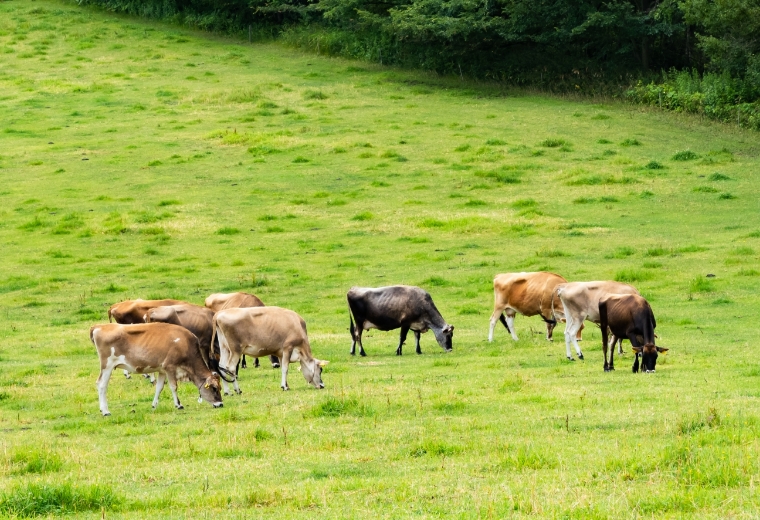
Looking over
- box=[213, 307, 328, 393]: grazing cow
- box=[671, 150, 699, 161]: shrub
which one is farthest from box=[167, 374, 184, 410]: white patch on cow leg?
box=[671, 150, 699, 161]: shrub

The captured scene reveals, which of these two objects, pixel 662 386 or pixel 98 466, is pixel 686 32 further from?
pixel 98 466

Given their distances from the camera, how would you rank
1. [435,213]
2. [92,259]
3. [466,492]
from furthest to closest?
[435,213]
[92,259]
[466,492]

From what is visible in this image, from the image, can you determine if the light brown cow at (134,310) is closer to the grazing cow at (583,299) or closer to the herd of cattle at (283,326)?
the herd of cattle at (283,326)

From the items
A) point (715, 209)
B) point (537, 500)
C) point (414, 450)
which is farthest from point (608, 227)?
point (537, 500)

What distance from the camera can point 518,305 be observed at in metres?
22.6

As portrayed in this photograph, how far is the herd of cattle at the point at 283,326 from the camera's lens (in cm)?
1565

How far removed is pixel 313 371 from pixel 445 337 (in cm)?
498

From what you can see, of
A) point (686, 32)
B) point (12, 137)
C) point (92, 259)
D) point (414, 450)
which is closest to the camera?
point (414, 450)

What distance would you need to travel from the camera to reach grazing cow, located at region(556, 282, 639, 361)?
19.5 meters

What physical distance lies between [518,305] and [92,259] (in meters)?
16.0

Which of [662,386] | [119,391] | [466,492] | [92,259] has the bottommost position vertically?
[92,259]

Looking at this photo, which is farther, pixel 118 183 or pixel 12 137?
pixel 12 137

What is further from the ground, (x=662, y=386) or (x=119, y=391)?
(x=662, y=386)

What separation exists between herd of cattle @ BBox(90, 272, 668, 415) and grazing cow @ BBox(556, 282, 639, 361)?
0.02 m
